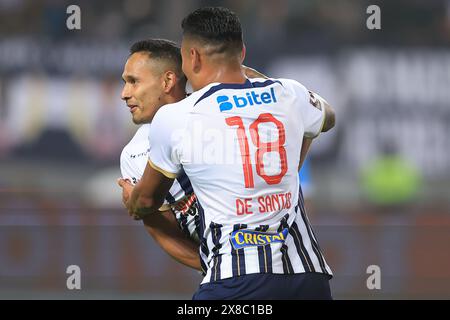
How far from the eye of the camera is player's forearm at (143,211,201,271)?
4.53 meters

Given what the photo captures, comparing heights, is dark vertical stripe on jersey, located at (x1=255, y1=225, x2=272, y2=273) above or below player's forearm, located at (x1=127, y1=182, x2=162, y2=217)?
below

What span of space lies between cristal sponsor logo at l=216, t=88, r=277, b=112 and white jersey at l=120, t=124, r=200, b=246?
0.51 meters

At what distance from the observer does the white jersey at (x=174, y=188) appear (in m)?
4.47

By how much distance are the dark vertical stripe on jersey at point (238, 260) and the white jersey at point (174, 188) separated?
53 cm

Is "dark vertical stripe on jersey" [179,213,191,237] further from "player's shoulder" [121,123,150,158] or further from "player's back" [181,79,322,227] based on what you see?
"player's back" [181,79,322,227]

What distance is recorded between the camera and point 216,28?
161 inches

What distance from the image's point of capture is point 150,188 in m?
4.16

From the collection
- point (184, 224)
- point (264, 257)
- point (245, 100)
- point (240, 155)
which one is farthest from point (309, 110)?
point (184, 224)

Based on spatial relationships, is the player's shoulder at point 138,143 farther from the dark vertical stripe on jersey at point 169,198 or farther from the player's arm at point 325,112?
the player's arm at point 325,112

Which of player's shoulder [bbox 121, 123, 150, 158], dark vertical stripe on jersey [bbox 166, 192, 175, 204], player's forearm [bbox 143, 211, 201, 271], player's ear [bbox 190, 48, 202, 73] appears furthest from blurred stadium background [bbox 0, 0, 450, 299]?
player's ear [bbox 190, 48, 202, 73]

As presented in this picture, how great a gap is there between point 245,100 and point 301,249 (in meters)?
0.67

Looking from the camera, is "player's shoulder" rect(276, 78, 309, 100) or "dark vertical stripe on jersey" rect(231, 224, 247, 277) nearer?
"dark vertical stripe on jersey" rect(231, 224, 247, 277)

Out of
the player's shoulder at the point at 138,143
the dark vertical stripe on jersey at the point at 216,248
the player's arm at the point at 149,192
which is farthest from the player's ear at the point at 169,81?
the dark vertical stripe on jersey at the point at 216,248

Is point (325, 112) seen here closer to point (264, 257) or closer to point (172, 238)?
point (264, 257)
